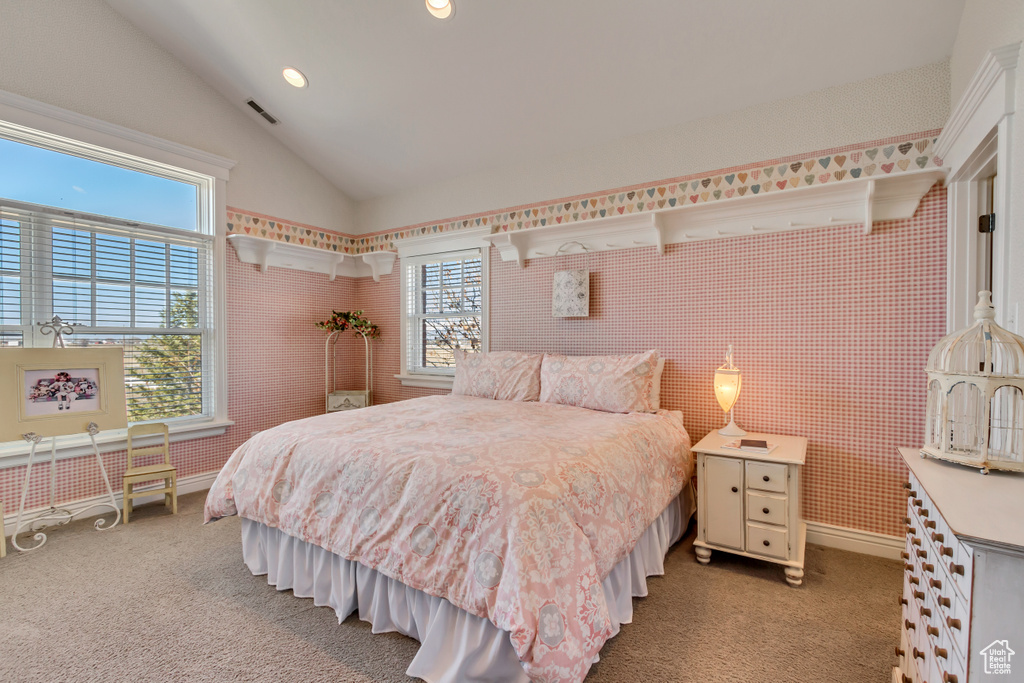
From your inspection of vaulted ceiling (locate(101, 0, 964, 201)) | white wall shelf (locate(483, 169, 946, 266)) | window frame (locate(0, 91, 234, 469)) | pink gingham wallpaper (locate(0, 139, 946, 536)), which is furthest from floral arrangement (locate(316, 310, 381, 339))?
white wall shelf (locate(483, 169, 946, 266))

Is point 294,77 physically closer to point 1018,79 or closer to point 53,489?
point 53,489

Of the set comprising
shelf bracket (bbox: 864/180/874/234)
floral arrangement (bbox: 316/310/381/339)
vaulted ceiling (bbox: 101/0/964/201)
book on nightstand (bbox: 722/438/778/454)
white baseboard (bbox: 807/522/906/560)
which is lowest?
white baseboard (bbox: 807/522/906/560)

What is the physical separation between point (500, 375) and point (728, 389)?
4.99 ft

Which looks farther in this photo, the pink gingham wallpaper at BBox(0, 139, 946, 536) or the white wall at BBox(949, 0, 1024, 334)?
the pink gingham wallpaper at BBox(0, 139, 946, 536)

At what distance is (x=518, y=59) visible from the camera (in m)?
2.89

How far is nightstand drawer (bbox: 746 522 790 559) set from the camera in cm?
231

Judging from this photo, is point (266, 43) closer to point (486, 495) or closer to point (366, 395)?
point (366, 395)

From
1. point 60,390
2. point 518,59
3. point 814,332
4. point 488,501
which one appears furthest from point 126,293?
point 814,332

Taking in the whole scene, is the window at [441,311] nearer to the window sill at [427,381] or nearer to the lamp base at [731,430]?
the window sill at [427,381]

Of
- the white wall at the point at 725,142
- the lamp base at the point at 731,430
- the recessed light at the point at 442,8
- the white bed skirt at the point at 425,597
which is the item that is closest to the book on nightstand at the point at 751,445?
the lamp base at the point at 731,430

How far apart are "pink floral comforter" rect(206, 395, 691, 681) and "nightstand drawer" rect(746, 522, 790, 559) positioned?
0.40 m

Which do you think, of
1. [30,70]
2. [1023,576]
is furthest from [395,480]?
[30,70]

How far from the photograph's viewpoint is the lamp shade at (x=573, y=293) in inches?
137

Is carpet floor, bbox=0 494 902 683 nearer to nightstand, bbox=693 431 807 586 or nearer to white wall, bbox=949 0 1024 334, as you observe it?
nightstand, bbox=693 431 807 586
